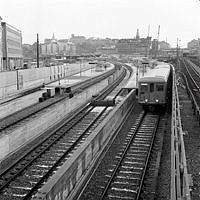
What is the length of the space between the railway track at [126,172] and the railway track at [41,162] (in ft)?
6.09

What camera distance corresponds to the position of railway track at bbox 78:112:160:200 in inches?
423

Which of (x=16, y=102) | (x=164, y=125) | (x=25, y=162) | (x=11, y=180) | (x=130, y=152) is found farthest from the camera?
(x=16, y=102)

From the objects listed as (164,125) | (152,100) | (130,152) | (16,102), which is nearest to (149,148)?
(130,152)

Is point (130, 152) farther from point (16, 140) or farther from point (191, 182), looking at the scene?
point (16, 140)

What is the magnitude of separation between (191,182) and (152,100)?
12996 millimetres

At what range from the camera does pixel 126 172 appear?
41.2 ft

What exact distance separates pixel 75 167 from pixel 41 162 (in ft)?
11.7

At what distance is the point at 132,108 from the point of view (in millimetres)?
26469

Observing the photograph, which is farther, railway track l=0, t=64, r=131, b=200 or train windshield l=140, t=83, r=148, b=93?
train windshield l=140, t=83, r=148, b=93

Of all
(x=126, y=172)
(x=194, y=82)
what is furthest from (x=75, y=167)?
(x=194, y=82)

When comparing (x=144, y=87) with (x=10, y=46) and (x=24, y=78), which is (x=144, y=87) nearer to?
(x=24, y=78)

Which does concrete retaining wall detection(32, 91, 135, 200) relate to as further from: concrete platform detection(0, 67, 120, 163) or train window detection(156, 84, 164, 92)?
train window detection(156, 84, 164, 92)

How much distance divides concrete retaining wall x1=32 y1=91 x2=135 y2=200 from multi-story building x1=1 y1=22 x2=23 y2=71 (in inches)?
1672

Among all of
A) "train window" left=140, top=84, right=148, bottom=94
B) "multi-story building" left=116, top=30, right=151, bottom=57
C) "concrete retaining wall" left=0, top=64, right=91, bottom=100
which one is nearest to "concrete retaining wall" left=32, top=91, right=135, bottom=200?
"train window" left=140, top=84, right=148, bottom=94
